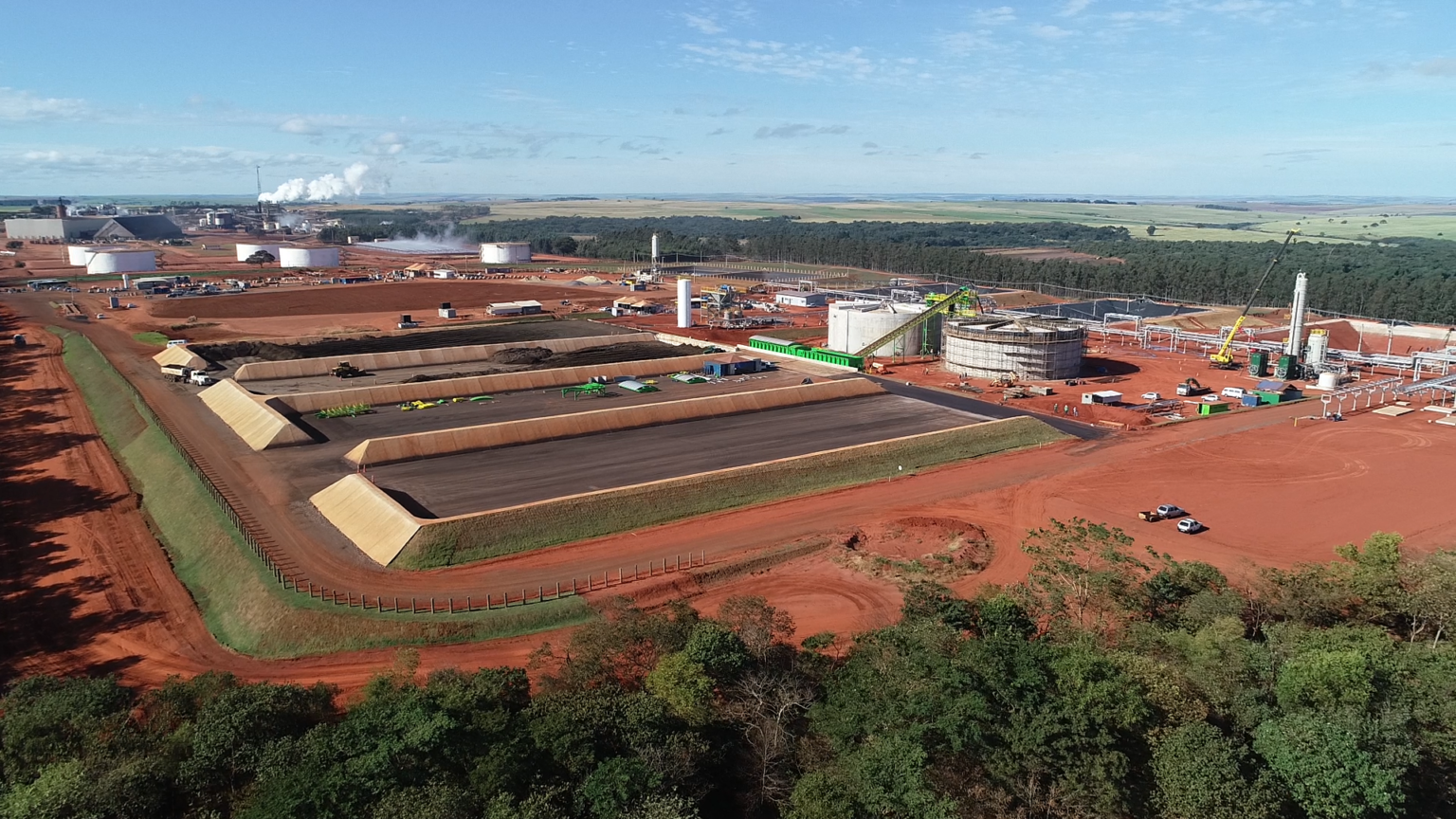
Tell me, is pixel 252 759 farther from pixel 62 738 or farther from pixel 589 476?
pixel 589 476

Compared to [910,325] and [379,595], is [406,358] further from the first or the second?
[910,325]

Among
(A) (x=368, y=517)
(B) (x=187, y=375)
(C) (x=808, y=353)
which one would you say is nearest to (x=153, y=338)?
(B) (x=187, y=375)

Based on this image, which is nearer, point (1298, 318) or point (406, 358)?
point (406, 358)

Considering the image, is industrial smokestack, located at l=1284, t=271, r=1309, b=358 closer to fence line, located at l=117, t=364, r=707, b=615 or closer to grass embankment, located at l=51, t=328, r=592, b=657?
fence line, located at l=117, t=364, r=707, b=615

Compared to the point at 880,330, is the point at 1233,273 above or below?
above

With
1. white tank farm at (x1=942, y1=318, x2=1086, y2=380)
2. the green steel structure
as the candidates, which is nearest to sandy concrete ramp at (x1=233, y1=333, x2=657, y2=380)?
the green steel structure

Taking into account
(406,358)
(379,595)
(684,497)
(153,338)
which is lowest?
(379,595)

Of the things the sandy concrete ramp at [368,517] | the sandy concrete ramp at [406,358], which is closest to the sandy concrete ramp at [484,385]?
the sandy concrete ramp at [406,358]
